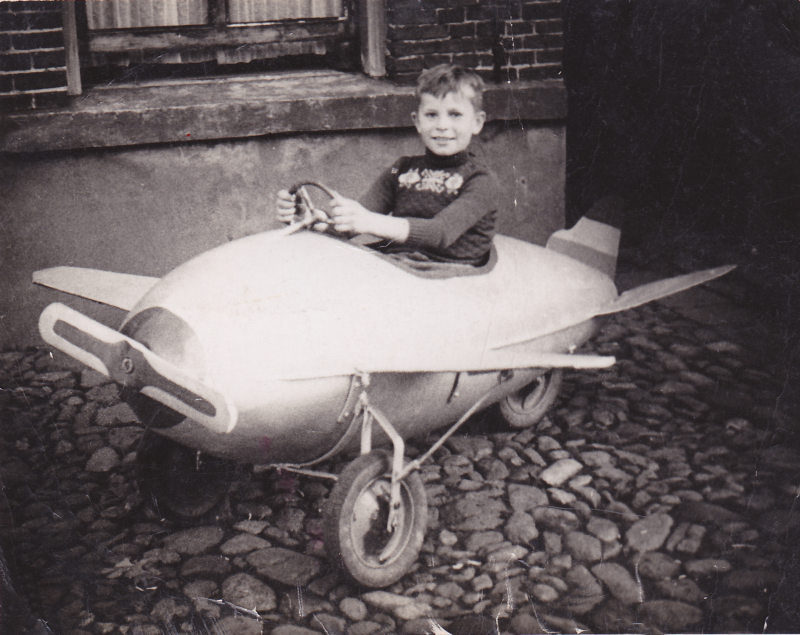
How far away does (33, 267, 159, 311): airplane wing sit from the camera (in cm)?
288

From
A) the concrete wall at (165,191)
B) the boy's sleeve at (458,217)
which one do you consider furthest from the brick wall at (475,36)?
the boy's sleeve at (458,217)

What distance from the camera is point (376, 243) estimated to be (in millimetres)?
3127

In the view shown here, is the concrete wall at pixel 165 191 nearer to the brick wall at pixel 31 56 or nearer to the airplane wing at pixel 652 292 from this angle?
the brick wall at pixel 31 56

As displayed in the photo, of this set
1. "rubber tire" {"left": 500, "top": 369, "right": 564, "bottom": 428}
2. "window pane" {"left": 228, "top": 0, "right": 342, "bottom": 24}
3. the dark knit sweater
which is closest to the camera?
the dark knit sweater

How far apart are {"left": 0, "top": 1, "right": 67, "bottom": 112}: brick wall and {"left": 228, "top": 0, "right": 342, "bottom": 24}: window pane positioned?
83cm

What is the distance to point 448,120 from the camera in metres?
2.98

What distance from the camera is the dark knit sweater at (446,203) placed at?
2.91 m

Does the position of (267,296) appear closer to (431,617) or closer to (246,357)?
(246,357)

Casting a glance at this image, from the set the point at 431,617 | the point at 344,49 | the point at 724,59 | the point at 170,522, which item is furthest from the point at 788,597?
the point at 344,49

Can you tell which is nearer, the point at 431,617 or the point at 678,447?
the point at 431,617

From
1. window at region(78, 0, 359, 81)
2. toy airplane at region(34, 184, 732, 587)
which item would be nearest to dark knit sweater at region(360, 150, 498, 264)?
toy airplane at region(34, 184, 732, 587)

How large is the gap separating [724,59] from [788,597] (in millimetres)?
2526

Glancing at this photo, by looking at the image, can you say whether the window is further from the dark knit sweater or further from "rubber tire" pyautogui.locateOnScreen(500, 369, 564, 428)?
"rubber tire" pyautogui.locateOnScreen(500, 369, 564, 428)

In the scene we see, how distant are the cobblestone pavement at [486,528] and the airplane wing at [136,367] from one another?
626 mm
